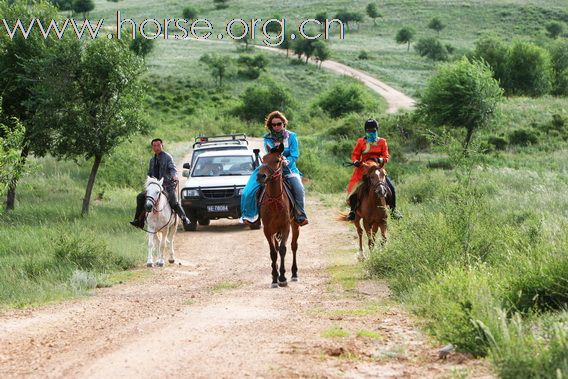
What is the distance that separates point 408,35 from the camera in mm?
118688

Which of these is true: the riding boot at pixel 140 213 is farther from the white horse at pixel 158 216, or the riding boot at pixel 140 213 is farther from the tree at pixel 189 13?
the tree at pixel 189 13

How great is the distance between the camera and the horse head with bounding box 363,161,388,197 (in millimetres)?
15023

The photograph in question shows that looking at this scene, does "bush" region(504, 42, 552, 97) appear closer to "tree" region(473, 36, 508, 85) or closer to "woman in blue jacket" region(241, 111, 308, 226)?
"tree" region(473, 36, 508, 85)

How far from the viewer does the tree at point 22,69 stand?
82.4 ft

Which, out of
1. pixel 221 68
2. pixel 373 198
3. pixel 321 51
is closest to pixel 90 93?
pixel 373 198

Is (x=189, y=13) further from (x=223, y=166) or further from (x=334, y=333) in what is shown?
(x=334, y=333)

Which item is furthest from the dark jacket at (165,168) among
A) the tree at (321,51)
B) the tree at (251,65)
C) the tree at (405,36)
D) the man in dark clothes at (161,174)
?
the tree at (405,36)

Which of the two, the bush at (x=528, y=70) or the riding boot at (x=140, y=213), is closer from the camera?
the riding boot at (x=140, y=213)

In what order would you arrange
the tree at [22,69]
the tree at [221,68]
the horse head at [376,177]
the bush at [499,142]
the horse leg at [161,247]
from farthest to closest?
the tree at [221,68] → the bush at [499,142] → the tree at [22,69] → the horse leg at [161,247] → the horse head at [376,177]

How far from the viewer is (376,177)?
49.9ft

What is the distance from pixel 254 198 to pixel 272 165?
109cm

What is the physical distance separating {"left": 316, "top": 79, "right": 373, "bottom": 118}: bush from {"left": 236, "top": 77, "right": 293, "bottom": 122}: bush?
3.48 m

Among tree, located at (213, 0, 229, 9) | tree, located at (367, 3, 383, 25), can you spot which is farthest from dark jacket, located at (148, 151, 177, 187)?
tree, located at (213, 0, 229, 9)

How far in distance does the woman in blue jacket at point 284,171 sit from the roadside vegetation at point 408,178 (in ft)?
4.81
